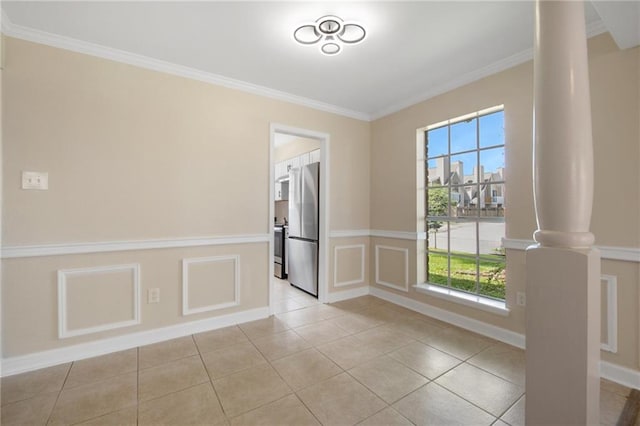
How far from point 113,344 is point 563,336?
297 centimetres

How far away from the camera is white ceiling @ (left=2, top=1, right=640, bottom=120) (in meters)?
1.82

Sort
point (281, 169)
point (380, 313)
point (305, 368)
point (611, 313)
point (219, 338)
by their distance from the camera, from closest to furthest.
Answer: point (611, 313), point (305, 368), point (219, 338), point (380, 313), point (281, 169)

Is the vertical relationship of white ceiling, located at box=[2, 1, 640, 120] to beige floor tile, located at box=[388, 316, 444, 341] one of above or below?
above

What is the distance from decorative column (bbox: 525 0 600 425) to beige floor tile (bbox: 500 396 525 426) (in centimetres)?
81

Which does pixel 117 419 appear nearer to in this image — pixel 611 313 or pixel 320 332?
pixel 320 332

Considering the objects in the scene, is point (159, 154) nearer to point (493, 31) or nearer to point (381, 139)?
point (381, 139)

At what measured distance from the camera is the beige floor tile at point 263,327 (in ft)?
8.70

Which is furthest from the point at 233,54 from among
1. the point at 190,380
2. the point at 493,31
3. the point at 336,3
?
the point at 190,380

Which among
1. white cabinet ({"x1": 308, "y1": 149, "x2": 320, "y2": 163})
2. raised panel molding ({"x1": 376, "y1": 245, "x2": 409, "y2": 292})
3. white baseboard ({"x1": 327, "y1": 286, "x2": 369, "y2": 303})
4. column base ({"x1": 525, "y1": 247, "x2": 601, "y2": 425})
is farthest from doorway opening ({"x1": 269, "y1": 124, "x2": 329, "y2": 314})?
column base ({"x1": 525, "y1": 247, "x2": 601, "y2": 425})

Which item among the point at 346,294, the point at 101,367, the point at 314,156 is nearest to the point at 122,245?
the point at 101,367

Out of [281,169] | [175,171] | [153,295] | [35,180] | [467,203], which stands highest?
[281,169]

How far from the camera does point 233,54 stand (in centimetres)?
238

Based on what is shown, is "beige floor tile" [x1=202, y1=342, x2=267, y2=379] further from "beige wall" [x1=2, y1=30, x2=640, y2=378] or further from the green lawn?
the green lawn

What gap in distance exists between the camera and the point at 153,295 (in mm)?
2480
